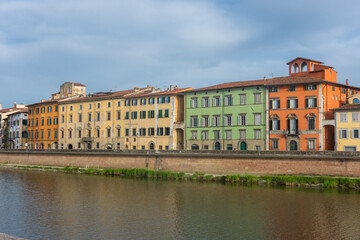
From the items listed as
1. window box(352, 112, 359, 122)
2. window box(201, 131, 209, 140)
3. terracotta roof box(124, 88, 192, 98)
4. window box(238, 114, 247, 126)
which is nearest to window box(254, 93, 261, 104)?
window box(238, 114, 247, 126)

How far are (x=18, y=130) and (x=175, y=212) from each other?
230ft

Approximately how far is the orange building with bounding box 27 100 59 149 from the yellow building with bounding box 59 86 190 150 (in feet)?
7.20

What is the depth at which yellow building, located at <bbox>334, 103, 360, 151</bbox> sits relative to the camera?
4978 cm

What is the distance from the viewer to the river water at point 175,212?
2595 centimetres

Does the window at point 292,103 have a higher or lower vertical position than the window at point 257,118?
higher

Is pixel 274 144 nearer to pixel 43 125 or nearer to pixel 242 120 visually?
pixel 242 120

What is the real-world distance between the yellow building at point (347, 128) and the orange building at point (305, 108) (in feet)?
4.79

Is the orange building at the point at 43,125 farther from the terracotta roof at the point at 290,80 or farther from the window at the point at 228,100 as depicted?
the terracotta roof at the point at 290,80

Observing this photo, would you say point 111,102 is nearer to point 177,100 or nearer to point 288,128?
point 177,100

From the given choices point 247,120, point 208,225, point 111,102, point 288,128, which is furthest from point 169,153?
point 208,225

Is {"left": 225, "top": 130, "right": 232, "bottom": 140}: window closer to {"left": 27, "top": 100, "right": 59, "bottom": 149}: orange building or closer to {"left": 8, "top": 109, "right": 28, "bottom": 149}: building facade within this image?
{"left": 27, "top": 100, "right": 59, "bottom": 149}: orange building

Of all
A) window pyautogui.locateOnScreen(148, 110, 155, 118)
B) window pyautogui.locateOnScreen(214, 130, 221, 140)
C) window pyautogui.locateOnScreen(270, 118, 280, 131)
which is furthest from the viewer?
window pyautogui.locateOnScreen(148, 110, 155, 118)

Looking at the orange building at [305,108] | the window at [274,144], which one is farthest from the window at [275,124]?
the window at [274,144]

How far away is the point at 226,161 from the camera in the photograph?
163 feet
